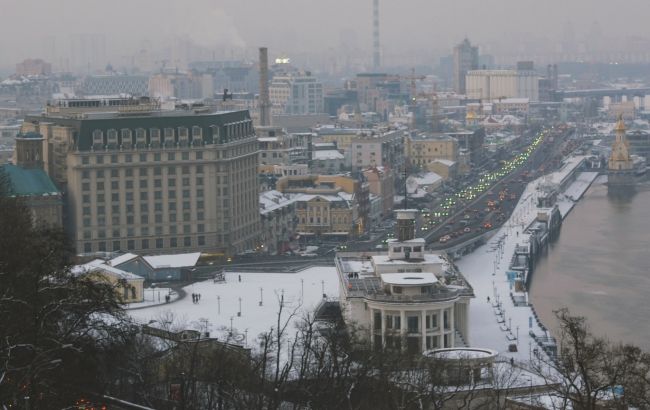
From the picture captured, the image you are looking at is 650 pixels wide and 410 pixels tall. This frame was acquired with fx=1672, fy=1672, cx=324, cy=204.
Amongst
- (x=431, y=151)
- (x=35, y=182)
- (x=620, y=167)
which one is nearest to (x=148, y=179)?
(x=35, y=182)

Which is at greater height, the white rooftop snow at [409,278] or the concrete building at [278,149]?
the concrete building at [278,149]

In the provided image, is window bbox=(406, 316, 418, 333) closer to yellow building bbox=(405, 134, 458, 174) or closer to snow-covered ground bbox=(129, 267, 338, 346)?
snow-covered ground bbox=(129, 267, 338, 346)

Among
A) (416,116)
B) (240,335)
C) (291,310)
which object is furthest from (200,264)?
(416,116)

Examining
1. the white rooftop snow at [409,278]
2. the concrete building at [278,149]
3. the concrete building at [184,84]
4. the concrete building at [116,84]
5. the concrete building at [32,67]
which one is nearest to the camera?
the white rooftop snow at [409,278]

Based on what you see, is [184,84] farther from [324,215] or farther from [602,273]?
[602,273]

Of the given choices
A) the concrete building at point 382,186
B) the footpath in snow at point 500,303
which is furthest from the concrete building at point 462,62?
the footpath in snow at point 500,303

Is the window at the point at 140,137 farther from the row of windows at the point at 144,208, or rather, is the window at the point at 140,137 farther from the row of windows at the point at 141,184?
the row of windows at the point at 144,208
